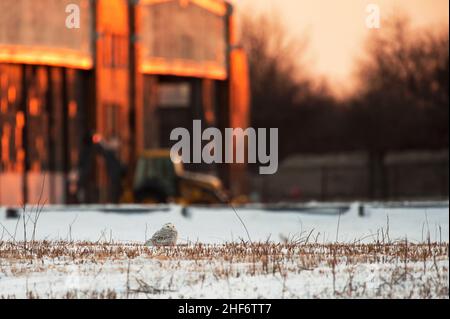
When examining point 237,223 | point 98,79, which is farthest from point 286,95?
point 237,223

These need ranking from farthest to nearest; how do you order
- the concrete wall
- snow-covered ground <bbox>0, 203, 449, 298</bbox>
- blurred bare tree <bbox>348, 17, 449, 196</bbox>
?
1. the concrete wall
2. blurred bare tree <bbox>348, 17, 449, 196</bbox>
3. snow-covered ground <bbox>0, 203, 449, 298</bbox>

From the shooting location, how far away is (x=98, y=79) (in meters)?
39.2

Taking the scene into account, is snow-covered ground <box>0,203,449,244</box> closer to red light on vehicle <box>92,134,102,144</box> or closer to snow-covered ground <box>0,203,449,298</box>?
snow-covered ground <box>0,203,449,298</box>

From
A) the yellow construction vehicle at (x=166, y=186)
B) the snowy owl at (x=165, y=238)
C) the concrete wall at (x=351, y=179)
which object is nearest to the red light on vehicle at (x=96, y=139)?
the yellow construction vehicle at (x=166, y=186)

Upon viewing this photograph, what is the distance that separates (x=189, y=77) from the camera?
43.9 metres

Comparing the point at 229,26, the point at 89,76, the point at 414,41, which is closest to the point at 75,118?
the point at 89,76

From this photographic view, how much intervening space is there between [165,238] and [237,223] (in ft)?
24.3

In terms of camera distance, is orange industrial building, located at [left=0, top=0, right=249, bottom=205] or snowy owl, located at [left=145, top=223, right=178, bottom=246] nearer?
snowy owl, located at [left=145, top=223, right=178, bottom=246]

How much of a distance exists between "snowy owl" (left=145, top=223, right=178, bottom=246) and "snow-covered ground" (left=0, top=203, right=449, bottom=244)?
4.35ft

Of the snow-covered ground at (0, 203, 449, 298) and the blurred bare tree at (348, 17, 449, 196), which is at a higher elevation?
the blurred bare tree at (348, 17, 449, 196)

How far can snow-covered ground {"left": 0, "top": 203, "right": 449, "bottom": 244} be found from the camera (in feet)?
57.8

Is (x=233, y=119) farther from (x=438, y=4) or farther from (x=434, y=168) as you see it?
(x=434, y=168)

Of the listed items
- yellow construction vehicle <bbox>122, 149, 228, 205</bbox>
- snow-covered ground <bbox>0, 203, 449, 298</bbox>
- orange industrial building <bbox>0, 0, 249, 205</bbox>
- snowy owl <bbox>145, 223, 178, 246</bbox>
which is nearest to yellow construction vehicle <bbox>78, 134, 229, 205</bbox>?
yellow construction vehicle <bbox>122, 149, 228, 205</bbox>

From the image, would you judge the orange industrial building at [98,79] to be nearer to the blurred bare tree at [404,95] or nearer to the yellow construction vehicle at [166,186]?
the yellow construction vehicle at [166,186]
